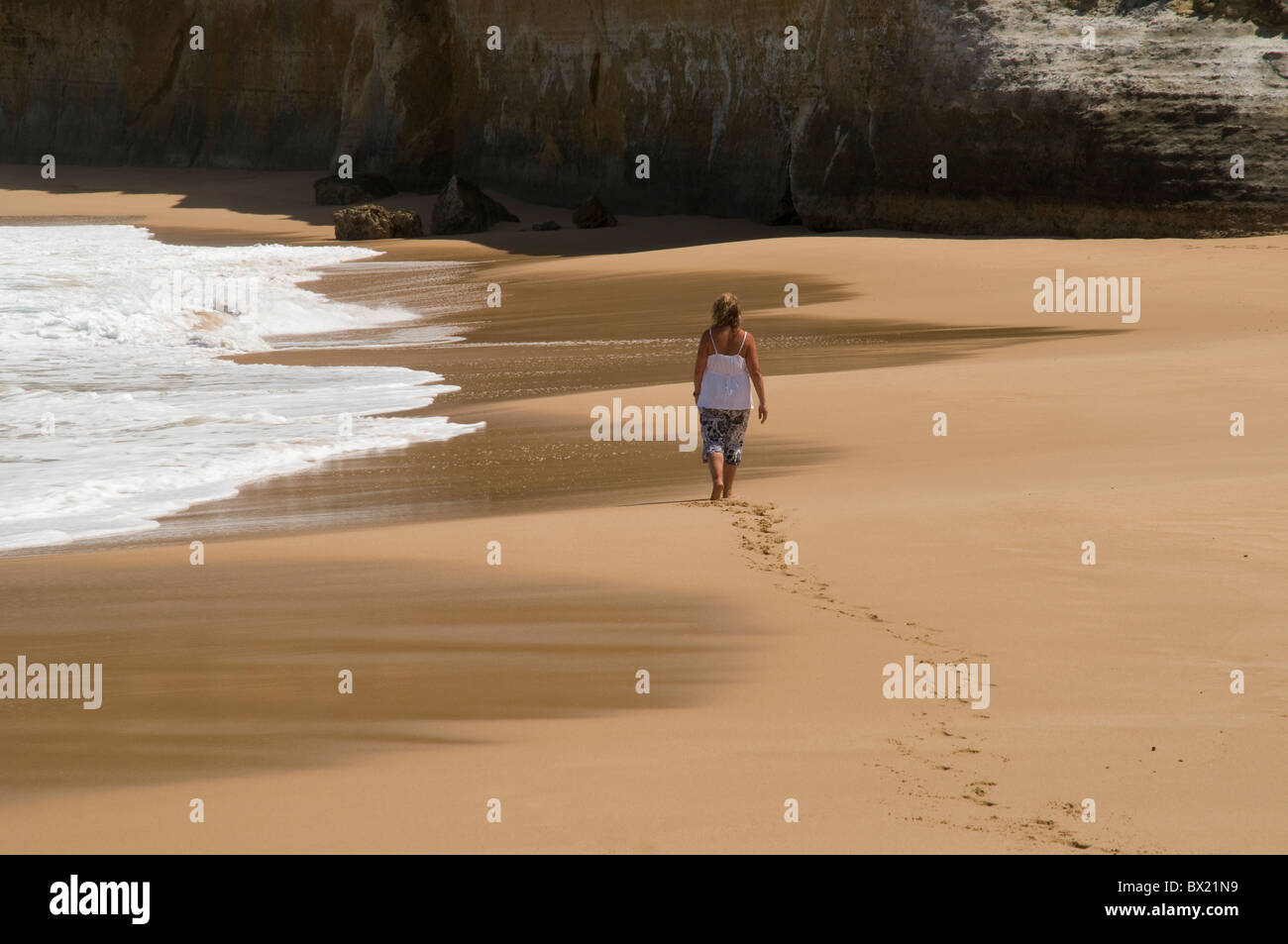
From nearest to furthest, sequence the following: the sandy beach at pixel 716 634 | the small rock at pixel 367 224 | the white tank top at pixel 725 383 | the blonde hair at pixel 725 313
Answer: the sandy beach at pixel 716 634
the white tank top at pixel 725 383
the blonde hair at pixel 725 313
the small rock at pixel 367 224

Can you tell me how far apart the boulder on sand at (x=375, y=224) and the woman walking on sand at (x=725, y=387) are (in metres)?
18.6

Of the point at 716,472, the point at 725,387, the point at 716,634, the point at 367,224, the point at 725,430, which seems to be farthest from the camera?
the point at 367,224

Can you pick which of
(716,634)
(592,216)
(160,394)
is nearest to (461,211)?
(592,216)

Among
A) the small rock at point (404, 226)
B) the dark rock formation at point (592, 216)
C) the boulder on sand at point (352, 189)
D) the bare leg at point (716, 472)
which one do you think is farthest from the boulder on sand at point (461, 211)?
the bare leg at point (716, 472)

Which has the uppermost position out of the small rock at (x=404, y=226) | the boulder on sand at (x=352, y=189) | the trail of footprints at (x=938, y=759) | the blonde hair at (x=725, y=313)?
the boulder on sand at (x=352, y=189)

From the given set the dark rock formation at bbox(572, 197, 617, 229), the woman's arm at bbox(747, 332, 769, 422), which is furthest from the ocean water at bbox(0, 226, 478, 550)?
the dark rock formation at bbox(572, 197, 617, 229)

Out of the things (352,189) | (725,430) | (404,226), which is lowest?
(725,430)

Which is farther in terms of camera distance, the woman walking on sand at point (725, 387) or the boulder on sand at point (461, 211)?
the boulder on sand at point (461, 211)

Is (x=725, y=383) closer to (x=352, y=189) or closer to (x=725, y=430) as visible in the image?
(x=725, y=430)

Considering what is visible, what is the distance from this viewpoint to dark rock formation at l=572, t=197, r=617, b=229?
25.1 meters

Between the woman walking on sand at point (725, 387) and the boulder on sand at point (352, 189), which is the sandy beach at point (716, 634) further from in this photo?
the boulder on sand at point (352, 189)

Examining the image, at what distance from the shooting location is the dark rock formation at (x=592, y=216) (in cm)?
2514

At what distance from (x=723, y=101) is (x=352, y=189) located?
9.18 m

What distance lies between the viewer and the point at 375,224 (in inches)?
999
